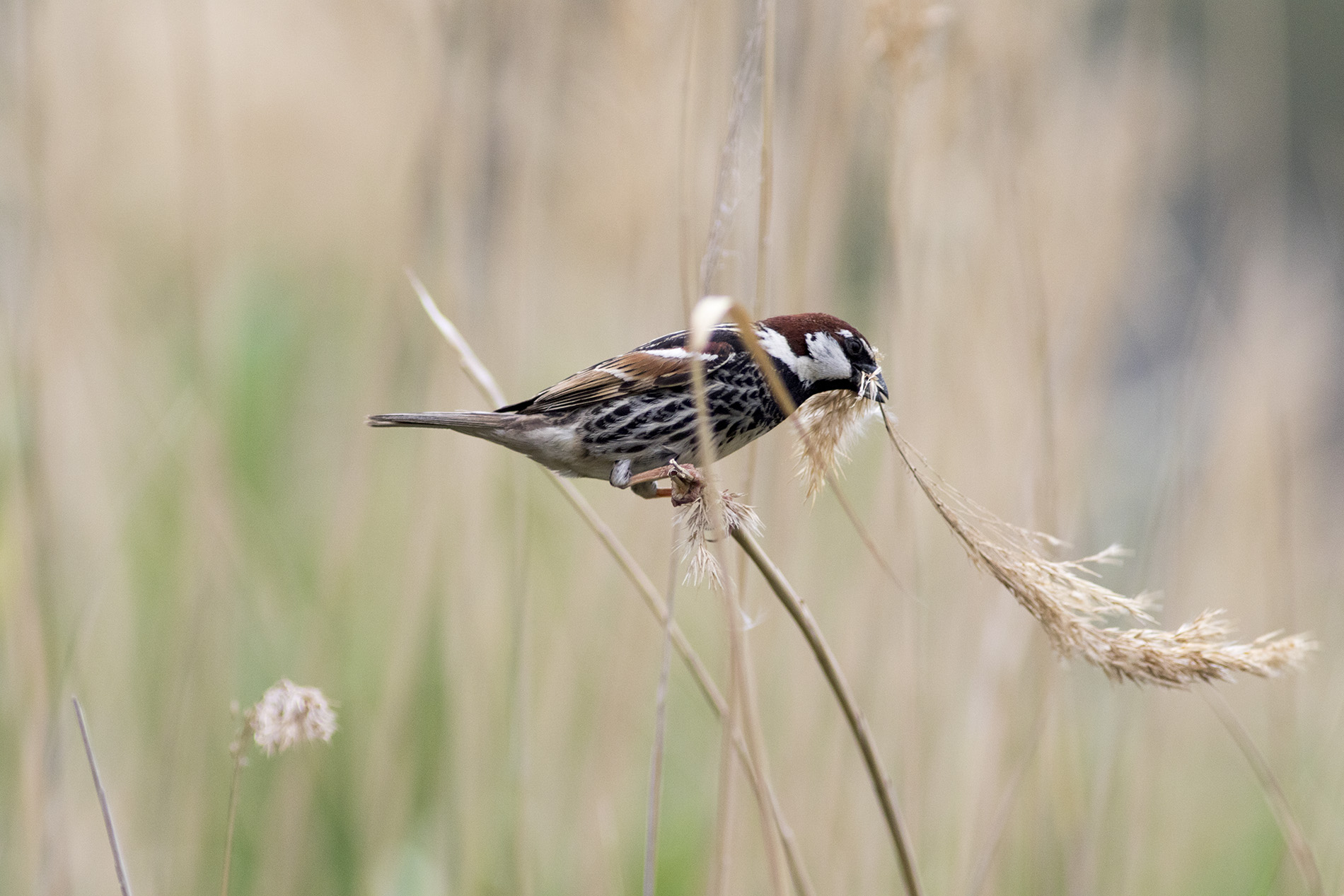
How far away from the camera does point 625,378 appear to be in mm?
1413

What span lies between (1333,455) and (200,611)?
500 centimetres

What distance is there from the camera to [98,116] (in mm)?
2053

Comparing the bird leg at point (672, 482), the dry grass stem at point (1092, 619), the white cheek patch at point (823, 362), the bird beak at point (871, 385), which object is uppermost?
the white cheek patch at point (823, 362)

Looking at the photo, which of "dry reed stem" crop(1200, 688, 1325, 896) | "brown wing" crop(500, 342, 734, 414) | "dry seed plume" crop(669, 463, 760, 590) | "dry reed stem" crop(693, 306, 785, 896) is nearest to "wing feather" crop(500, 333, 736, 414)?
"brown wing" crop(500, 342, 734, 414)

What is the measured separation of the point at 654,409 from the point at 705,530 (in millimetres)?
413

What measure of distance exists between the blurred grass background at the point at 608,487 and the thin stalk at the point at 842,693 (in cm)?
48

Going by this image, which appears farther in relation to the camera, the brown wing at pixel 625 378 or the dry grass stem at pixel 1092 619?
the brown wing at pixel 625 378

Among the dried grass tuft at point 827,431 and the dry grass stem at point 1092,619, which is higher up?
the dried grass tuft at point 827,431

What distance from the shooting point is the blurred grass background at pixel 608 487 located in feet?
5.63

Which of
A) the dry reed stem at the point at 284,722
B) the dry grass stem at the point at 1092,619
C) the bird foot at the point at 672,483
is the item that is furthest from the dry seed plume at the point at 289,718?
the dry grass stem at the point at 1092,619

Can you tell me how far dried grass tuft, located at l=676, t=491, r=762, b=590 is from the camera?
94 cm

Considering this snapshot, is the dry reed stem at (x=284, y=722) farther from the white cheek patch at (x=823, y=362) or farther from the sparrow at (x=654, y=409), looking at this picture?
the white cheek patch at (x=823, y=362)

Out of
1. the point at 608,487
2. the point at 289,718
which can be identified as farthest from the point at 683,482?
the point at 608,487

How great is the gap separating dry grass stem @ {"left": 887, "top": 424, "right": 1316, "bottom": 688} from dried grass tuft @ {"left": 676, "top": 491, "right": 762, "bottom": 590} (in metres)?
0.15
